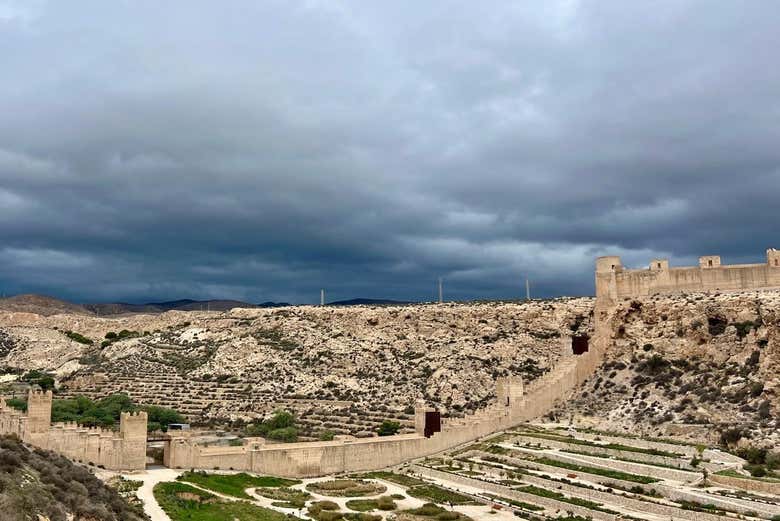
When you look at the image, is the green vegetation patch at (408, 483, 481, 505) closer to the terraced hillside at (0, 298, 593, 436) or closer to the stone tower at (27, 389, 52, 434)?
the terraced hillside at (0, 298, 593, 436)

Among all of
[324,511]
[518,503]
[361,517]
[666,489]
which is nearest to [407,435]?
[518,503]

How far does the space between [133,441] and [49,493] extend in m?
16.3

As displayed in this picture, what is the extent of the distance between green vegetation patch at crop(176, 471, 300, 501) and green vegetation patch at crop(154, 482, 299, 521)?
129 centimetres

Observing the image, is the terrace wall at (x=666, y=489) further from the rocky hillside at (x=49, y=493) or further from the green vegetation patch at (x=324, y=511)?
the rocky hillside at (x=49, y=493)

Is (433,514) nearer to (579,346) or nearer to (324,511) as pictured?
(324,511)

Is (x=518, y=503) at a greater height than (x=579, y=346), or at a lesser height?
lesser

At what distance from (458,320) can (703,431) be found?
33.4 metres

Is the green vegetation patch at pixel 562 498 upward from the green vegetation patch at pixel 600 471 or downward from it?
downward

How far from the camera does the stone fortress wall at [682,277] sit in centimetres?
4594

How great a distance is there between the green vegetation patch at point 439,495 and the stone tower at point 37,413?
18245 millimetres

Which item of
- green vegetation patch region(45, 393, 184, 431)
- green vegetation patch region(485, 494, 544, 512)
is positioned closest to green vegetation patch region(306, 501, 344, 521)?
green vegetation patch region(485, 494, 544, 512)

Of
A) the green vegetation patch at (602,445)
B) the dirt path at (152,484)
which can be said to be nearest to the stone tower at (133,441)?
the dirt path at (152,484)

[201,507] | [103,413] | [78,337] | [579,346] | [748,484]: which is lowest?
[201,507]

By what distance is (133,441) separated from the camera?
1347 inches
